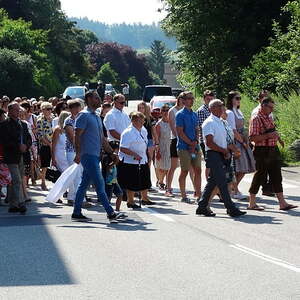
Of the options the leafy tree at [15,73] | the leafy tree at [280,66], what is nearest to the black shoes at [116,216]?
the leafy tree at [280,66]

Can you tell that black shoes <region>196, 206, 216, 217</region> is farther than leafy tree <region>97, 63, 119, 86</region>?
No

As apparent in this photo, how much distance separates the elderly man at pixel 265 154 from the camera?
13.6 metres

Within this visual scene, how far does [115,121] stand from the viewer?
15.0 meters

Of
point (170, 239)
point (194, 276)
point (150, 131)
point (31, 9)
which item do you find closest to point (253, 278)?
point (194, 276)

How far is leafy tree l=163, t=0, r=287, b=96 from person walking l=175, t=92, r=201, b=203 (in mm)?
23357

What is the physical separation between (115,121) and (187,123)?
130 centimetres

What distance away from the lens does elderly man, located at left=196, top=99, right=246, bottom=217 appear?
12.7m

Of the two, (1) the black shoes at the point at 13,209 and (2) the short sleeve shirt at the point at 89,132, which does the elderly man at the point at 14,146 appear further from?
(2) the short sleeve shirt at the point at 89,132

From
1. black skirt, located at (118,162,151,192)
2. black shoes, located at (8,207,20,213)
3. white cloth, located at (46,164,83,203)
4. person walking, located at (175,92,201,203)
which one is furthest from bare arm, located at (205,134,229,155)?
black shoes, located at (8,207,20,213)

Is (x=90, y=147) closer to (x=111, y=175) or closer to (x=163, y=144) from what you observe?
(x=111, y=175)

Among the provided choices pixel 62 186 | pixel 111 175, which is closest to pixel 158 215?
pixel 111 175

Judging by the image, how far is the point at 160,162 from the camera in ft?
55.4

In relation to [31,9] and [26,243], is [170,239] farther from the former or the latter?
[31,9]

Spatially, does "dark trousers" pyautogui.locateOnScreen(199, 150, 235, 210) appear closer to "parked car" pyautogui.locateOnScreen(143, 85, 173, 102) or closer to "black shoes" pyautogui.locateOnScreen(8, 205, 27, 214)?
"black shoes" pyautogui.locateOnScreen(8, 205, 27, 214)
